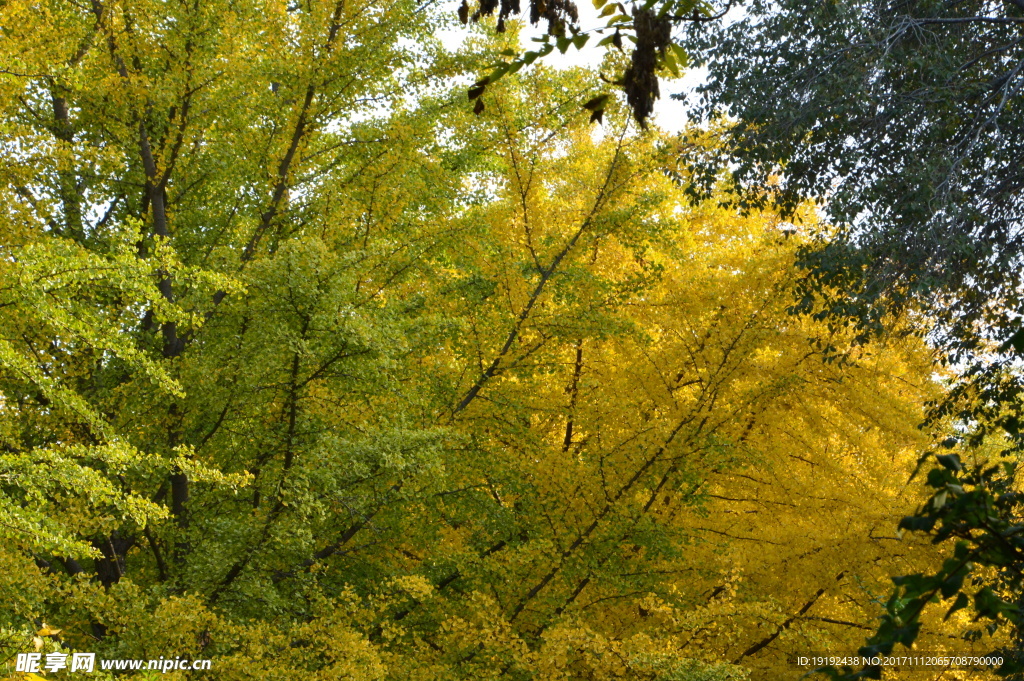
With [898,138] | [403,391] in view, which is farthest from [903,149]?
[403,391]

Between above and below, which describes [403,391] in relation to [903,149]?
below

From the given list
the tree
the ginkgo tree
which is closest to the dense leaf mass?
the tree

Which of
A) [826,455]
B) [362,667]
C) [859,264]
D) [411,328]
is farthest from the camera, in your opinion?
[826,455]

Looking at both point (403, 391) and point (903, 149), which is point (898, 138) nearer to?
point (903, 149)

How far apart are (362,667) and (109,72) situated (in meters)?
5.83

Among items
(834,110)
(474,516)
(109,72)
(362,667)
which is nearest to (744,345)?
(834,110)

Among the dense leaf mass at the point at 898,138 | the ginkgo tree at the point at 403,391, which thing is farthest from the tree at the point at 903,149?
the ginkgo tree at the point at 403,391

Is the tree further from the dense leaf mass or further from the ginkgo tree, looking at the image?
A: the ginkgo tree

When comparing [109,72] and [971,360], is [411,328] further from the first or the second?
[971,360]

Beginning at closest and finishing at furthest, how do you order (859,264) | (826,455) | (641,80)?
(641,80)
(859,264)
(826,455)

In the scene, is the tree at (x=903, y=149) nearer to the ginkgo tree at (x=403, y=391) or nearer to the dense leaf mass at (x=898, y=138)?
the dense leaf mass at (x=898, y=138)

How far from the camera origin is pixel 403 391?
7938 millimetres

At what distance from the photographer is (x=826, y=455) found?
9.52 meters

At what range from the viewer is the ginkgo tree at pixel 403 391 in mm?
7098
